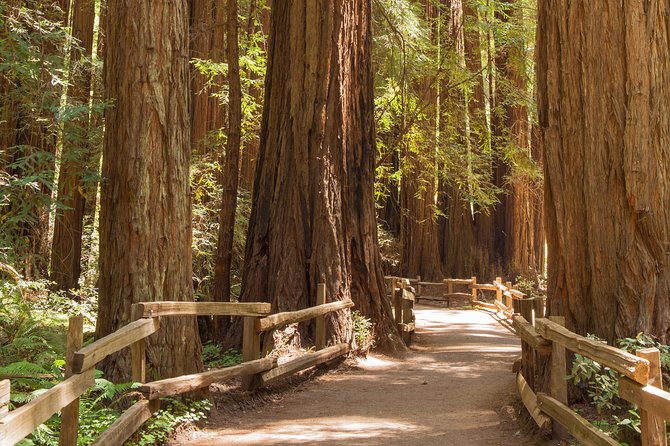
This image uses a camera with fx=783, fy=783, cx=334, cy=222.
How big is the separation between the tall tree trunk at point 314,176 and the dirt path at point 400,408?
45.5 inches

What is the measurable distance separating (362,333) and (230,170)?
3.31 metres

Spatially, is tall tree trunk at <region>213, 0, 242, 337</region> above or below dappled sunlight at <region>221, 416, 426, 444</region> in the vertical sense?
above

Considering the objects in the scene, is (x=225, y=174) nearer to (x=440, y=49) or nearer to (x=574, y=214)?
(x=574, y=214)

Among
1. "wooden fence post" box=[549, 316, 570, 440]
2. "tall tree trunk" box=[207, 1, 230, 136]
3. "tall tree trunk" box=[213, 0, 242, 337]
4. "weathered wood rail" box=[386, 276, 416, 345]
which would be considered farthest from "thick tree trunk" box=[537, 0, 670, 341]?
"tall tree trunk" box=[207, 1, 230, 136]

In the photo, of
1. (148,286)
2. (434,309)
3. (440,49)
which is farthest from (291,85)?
(434,309)

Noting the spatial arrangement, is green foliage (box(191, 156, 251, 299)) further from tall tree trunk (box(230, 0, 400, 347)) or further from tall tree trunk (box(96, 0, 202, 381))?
tall tree trunk (box(96, 0, 202, 381))

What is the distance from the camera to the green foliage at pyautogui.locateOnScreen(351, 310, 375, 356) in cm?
1230

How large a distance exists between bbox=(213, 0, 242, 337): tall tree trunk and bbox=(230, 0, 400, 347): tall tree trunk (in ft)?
1.33

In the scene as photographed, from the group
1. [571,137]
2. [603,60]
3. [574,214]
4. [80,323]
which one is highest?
[603,60]

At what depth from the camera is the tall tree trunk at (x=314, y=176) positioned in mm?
11977

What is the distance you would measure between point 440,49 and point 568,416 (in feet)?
58.4

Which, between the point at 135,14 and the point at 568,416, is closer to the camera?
the point at 568,416

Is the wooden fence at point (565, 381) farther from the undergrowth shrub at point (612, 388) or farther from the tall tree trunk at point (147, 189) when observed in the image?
the tall tree trunk at point (147, 189)

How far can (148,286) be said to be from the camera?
285 inches
